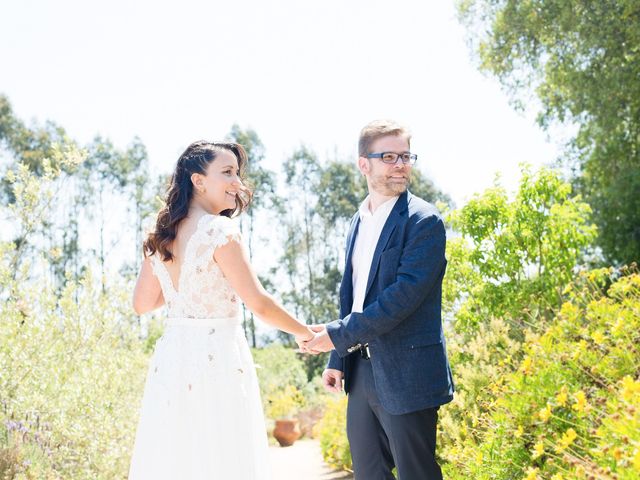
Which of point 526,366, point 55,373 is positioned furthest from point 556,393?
point 55,373

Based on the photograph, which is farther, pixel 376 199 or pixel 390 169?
pixel 376 199

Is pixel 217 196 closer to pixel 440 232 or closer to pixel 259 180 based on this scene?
pixel 440 232

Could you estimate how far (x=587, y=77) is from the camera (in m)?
13.5

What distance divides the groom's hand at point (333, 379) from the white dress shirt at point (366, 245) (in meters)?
0.30

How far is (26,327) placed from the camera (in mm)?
5469

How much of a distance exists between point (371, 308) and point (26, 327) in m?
3.49

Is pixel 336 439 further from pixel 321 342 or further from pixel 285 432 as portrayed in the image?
pixel 321 342

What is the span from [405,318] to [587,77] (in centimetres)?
1189

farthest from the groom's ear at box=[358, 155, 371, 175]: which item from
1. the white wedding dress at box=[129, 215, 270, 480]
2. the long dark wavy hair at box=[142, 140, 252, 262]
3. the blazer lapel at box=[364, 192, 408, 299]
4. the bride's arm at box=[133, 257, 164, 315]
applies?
the bride's arm at box=[133, 257, 164, 315]

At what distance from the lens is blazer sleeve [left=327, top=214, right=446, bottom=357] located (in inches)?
115

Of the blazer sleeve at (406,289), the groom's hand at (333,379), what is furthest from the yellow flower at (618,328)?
the groom's hand at (333,379)

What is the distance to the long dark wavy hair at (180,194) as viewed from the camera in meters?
3.13

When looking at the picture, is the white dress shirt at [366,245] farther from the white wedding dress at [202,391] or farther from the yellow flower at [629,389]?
the yellow flower at [629,389]

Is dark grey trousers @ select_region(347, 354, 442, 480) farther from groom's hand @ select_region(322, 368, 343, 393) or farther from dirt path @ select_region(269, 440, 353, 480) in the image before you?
dirt path @ select_region(269, 440, 353, 480)
